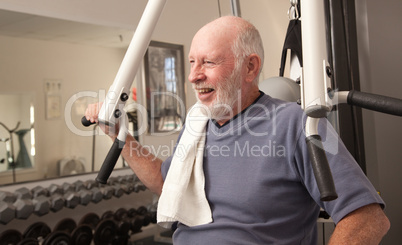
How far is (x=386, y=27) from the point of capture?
5.48 ft

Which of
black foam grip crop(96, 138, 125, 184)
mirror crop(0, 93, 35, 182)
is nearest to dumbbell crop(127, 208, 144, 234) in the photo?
mirror crop(0, 93, 35, 182)

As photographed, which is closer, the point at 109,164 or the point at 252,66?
the point at 109,164

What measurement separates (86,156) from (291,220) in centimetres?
259

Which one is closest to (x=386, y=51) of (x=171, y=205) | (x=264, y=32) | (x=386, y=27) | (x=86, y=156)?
(x=386, y=27)

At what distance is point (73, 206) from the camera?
2.97 metres

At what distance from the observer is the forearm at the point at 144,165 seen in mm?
1302

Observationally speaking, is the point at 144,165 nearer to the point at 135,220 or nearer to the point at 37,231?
the point at 37,231

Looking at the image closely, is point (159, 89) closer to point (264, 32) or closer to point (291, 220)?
point (264, 32)

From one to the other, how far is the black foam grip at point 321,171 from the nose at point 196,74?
22.8 inches

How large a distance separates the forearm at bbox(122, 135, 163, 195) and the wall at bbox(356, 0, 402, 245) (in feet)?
2.78

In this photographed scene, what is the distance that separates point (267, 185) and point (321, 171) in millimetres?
437

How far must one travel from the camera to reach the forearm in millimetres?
1302

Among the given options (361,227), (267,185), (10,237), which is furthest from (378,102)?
(10,237)

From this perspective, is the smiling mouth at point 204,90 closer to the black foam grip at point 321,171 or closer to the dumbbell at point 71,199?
the black foam grip at point 321,171
